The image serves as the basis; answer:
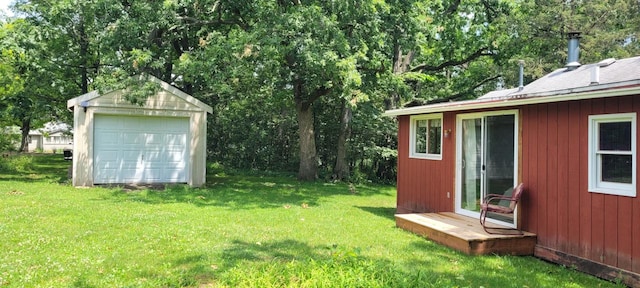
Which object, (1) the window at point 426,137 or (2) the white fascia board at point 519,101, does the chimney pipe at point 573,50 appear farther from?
(1) the window at point 426,137

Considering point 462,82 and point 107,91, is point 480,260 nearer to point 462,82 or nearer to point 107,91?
point 107,91

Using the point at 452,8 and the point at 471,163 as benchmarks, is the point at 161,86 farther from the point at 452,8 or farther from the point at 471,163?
the point at 452,8

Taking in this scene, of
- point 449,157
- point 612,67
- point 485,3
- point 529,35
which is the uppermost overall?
point 485,3

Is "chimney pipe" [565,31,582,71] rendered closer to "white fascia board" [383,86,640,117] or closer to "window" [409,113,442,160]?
"white fascia board" [383,86,640,117]

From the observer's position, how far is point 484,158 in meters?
7.04

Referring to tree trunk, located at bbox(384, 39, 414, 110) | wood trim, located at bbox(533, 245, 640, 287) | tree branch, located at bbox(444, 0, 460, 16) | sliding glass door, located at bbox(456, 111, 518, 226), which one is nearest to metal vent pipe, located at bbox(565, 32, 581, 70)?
sliding glass door, located at bbox(456, 111, 518, 226)

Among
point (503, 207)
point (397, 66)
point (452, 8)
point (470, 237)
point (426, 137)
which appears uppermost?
point (452, 8)

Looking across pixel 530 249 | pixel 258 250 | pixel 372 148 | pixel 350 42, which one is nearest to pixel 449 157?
pixel 530 249

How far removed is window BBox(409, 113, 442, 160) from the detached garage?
6.91 meters

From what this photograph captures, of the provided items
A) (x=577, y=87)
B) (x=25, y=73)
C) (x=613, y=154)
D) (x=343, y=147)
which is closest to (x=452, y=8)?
(x=343, y=147)

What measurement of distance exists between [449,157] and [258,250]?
3980 mm

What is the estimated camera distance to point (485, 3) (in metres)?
16.7

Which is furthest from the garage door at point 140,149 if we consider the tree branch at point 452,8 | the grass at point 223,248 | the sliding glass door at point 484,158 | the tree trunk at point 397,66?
the tree branch at point 452,8

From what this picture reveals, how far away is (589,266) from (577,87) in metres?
2.21
